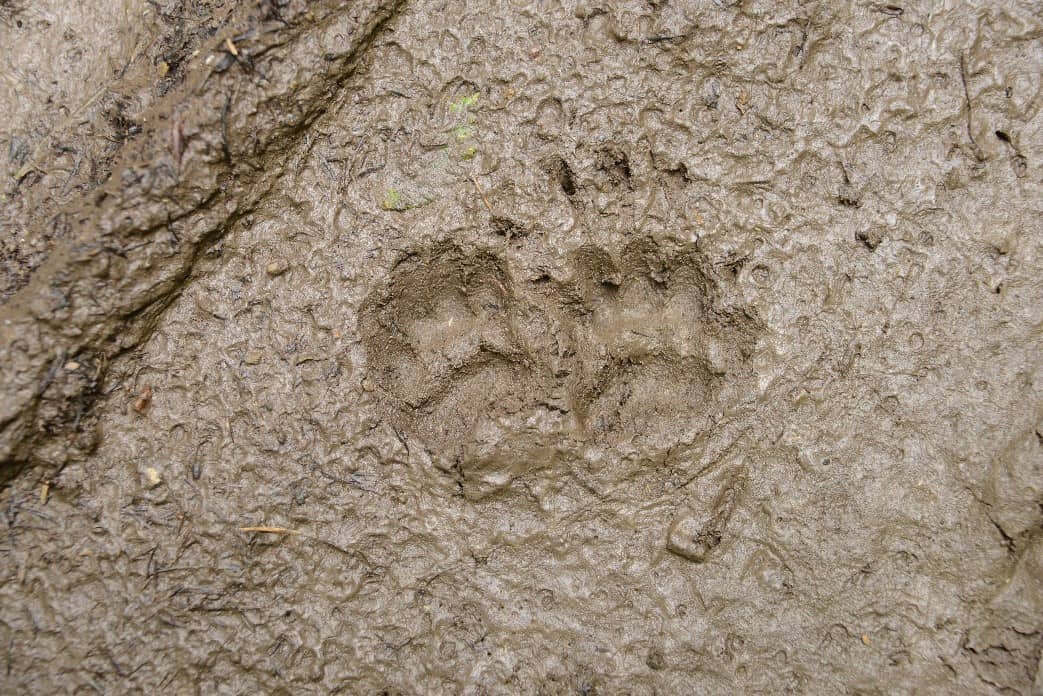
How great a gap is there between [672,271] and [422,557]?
1.01 metres

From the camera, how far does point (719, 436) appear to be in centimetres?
182

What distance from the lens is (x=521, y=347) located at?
1.89m

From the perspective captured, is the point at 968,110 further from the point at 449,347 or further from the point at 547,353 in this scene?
the point at 449,347

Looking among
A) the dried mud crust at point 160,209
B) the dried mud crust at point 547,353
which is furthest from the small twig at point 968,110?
the dried mud crust at point 160,209

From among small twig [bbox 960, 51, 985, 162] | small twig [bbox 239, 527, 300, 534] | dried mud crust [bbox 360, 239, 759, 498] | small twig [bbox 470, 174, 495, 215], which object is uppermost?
small twig [bbox 960, 51, 985, 162]

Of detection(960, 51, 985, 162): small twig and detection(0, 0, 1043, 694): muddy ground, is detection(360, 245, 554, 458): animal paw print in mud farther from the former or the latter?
detection(960, 51, 985, 162): small twig

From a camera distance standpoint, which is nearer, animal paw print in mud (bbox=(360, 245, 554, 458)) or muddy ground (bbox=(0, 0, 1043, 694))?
muddy ground (bbox=(0, 0, 1043, 694))

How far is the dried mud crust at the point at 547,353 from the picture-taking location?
6.07ft

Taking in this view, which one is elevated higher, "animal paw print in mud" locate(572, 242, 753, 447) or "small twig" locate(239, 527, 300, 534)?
"animal paw print in mud" locate(572, 242, 753, 447)

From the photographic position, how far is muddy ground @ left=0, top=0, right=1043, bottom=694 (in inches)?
68.9

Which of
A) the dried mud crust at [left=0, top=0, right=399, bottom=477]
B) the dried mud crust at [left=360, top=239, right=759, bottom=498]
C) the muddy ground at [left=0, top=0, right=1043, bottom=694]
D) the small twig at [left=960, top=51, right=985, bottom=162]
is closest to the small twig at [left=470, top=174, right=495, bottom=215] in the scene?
the muddy ground at [left=0, top=0, right=1043, bottom=694]

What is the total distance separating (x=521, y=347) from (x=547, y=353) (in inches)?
2.9

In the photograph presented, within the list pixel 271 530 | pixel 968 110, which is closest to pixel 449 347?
pixel 271 530

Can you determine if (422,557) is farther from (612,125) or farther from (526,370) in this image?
(612,125)
